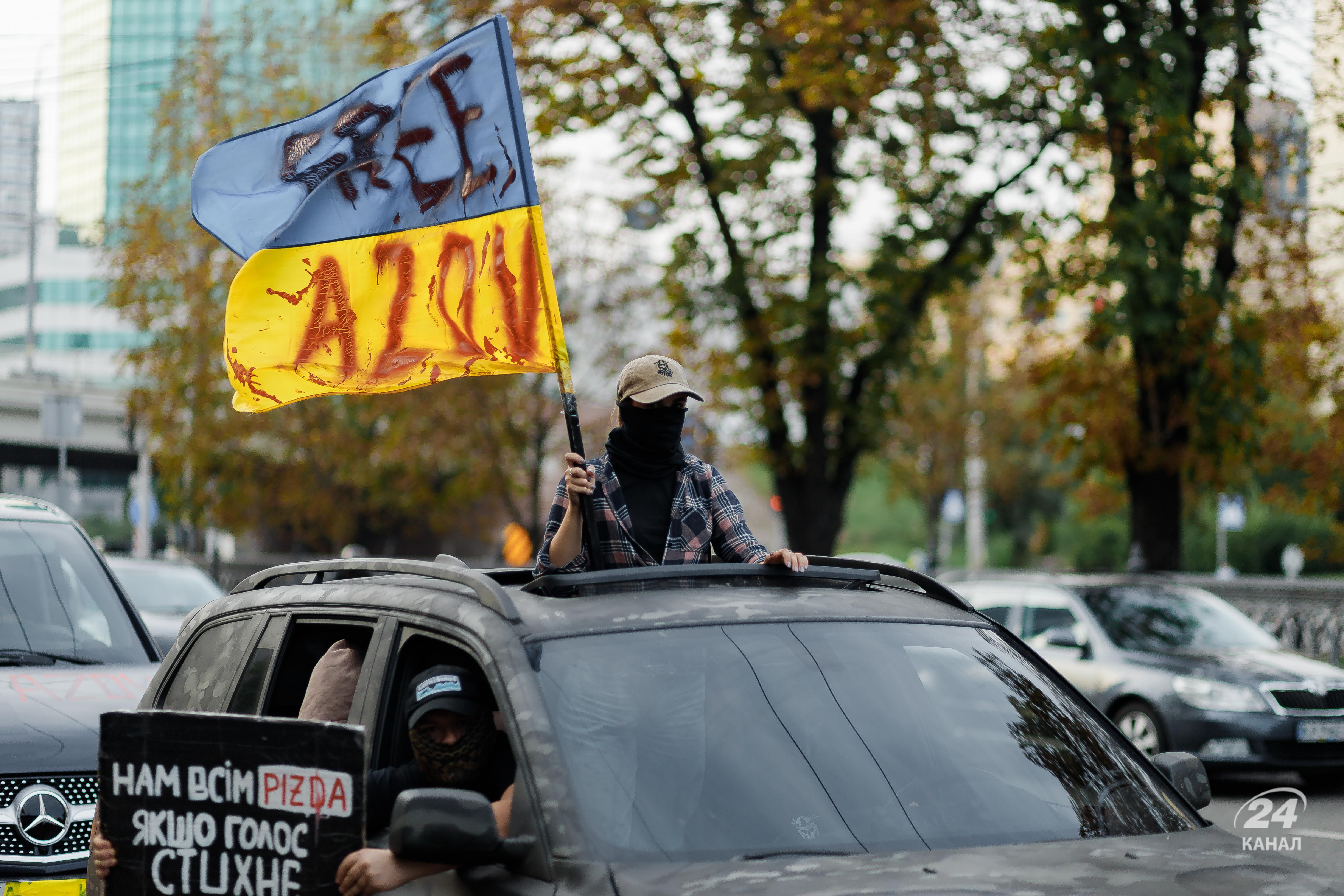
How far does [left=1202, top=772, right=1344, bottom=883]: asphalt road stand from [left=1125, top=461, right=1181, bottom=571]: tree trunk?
4.18m

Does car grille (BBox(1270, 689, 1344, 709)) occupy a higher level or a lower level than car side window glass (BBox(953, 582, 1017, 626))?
lower

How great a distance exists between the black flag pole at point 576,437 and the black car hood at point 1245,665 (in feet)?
27.2

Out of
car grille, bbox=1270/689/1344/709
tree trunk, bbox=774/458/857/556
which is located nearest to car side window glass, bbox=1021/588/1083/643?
car grille, bbox=1270/689/1344/709

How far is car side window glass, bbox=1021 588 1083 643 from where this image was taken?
12.6m

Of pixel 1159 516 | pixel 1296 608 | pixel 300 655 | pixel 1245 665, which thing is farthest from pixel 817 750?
pixel 1296 608

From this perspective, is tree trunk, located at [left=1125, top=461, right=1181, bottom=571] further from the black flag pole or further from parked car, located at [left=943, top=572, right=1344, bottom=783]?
the black flag pole

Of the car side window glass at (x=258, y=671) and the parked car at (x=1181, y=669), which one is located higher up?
the car side window glass at (x=258, y=671)

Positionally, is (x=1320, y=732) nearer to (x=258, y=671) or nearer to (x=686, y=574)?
(x=686, y=574)

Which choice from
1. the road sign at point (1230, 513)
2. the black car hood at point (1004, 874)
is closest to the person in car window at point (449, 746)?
the black car hood at point (1004, 874)

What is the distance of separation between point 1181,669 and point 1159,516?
5.32 metres

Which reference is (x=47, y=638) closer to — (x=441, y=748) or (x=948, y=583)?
(x=441, y=748)

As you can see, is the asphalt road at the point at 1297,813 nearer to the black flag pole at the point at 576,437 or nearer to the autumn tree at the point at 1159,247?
the black flag pole at the point at 576,437

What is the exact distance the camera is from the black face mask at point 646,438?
4.41 meters

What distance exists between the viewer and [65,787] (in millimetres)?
5430
